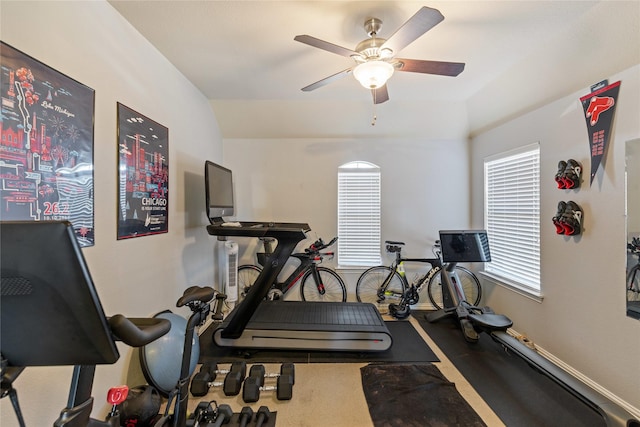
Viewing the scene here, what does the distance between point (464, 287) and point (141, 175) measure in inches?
169

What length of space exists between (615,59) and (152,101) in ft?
12.4

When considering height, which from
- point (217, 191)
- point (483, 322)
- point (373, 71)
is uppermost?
point (373, 71)

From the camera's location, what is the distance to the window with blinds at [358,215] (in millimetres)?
3953

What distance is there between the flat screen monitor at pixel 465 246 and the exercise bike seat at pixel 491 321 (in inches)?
27.3

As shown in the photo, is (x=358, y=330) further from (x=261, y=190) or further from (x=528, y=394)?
(x=261, y=190)

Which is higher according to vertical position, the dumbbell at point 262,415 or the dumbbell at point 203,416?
the dumbbell at point 203,416

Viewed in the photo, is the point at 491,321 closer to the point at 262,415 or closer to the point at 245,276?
the point at 262,415

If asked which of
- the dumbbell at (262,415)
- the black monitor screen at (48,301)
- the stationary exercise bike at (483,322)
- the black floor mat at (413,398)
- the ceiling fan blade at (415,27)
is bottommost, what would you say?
the black floor mat at (413,398)

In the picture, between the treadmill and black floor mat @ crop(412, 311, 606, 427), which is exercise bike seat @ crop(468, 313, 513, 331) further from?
the treadmill

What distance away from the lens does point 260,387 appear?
2066mm

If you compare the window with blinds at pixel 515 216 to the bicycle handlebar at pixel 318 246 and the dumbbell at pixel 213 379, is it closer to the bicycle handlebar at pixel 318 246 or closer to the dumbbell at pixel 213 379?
the bicycle handlebar at pixel 318 246

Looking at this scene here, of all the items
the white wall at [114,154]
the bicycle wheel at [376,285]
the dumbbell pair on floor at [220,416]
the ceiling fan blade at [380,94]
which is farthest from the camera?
the bicycle wheel at [376,285]

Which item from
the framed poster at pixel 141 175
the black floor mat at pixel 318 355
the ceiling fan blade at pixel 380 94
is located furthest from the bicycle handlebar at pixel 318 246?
the ceiling fan blade at pixel 380 94

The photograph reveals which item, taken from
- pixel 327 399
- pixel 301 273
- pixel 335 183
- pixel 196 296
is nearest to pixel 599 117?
pixel 335 183
